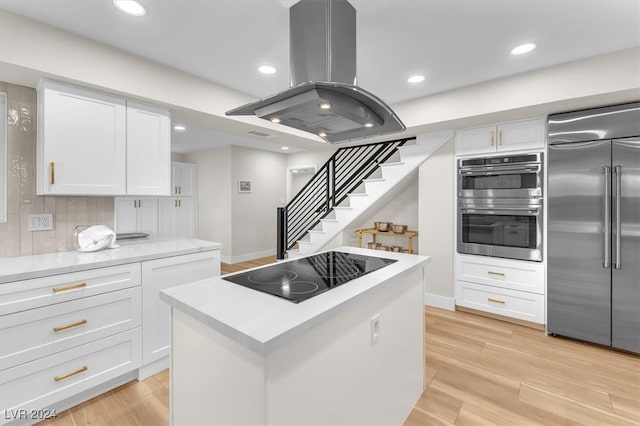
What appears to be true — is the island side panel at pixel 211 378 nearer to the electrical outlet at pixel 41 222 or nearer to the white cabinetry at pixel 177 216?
the electrical outlet at pixel 41 222

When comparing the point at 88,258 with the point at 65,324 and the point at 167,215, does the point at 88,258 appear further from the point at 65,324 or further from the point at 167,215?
the point at 167,215

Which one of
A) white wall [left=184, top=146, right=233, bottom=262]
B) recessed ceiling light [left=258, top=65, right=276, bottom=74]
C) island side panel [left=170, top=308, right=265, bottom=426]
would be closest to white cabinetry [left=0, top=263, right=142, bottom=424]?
island side panel [left=170, top=308, right=265, bottom=426]

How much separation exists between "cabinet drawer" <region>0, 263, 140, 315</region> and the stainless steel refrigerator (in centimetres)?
386

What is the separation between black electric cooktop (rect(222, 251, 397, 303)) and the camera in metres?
1.30

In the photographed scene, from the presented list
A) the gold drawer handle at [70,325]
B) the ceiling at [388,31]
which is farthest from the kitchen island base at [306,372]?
the ceiling at [388,31]

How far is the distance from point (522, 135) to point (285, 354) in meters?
3.37

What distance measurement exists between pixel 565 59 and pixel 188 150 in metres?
6.52

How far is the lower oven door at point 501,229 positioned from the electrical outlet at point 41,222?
4.00m

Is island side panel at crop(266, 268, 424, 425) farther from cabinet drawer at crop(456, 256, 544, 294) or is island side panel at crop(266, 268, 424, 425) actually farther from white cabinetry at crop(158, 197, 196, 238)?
white cabinetry at crop(158, 197, 196, 238)

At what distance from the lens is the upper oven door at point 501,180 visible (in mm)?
2980

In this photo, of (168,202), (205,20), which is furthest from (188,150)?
(205,20)

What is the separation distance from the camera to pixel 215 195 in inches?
245

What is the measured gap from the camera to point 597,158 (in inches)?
103

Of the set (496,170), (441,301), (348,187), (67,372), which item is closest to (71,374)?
(67,372)
